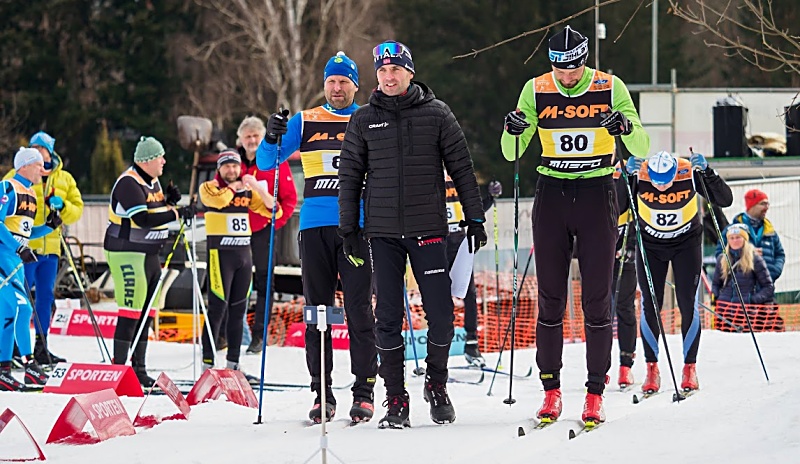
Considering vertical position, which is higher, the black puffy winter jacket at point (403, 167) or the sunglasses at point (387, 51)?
the sunglasses at point (387, 51)

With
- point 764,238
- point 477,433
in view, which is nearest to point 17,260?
point 477,433

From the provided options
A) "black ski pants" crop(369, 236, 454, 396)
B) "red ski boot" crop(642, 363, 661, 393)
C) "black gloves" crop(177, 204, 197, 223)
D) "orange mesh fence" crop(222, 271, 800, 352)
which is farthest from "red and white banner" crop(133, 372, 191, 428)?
"orange mesh fence" crop(222, 271, 800, 352)

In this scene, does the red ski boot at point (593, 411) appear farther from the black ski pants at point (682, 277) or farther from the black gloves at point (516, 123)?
the black ski pants at point (682, 277)

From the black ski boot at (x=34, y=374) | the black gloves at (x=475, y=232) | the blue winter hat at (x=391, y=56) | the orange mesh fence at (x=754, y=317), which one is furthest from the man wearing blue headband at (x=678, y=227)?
the black ski boot at (x=34, y=374)

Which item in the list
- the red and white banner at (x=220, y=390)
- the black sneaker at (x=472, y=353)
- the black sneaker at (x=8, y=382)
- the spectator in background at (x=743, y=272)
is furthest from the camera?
the spectator in background at (x=743, y=272)

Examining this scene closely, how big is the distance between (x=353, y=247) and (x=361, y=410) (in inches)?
34.7

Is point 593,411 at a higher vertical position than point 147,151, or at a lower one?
lower

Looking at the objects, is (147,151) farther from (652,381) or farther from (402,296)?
(652,381)

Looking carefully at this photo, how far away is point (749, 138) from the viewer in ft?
73.9

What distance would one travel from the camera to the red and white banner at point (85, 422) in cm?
617

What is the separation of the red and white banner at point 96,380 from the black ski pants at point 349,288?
196 cm

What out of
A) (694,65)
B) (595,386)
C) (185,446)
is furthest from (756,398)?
(694,65)

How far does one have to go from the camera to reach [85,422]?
20.4 feet

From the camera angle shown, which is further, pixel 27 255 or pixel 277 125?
pixel 27 255
